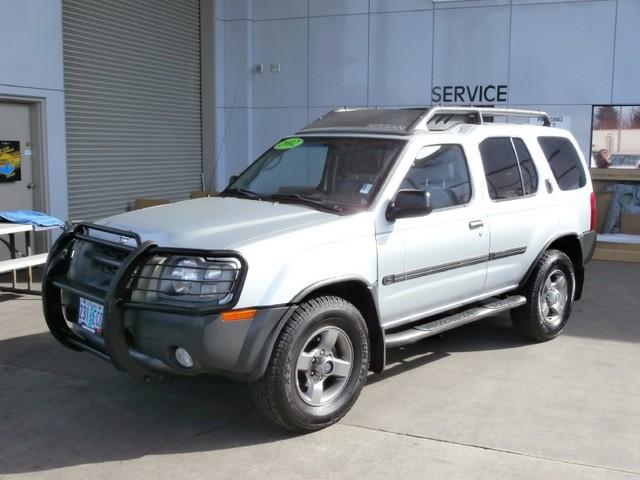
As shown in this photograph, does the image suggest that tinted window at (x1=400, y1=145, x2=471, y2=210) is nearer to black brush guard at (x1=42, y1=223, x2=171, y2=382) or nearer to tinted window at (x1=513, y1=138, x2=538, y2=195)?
tinted window at (x1=513, y1=138, x2=538, y2=195)

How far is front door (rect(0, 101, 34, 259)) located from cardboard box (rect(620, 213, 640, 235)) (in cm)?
952

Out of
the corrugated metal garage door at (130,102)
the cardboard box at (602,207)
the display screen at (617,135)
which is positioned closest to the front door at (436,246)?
the corrugated metal garage door at (130,102)

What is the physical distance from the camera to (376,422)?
4.69m

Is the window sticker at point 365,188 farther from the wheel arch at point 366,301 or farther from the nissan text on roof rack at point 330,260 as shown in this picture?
the wheel arch at point 366,301

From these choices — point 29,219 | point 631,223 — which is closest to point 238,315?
point 29,219

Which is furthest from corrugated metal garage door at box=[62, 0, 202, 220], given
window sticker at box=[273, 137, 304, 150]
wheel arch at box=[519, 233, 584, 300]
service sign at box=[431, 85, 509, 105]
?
wheel arch at box=[519, 233, 584, 300]

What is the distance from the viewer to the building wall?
1219 centimetres

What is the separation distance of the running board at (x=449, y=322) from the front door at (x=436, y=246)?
96mm

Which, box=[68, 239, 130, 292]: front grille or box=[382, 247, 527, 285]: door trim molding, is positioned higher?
box=[68, 239, 130, 292]: front grille

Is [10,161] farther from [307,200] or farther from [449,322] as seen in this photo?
[449,322]

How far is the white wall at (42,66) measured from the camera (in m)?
9.45

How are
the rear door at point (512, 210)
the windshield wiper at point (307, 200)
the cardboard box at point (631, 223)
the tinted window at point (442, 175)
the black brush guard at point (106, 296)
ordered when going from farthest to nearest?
1. the cardboard box at point (631, 223)
2. the rear door at point (512, 210)
3. the tinted window at point (442, 175)
4. the windshield wiper at point (307, 200)
5. the black brush guard at point (106, 296)

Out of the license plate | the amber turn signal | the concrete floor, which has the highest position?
the amber turn signal

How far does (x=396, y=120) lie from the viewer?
570cm
